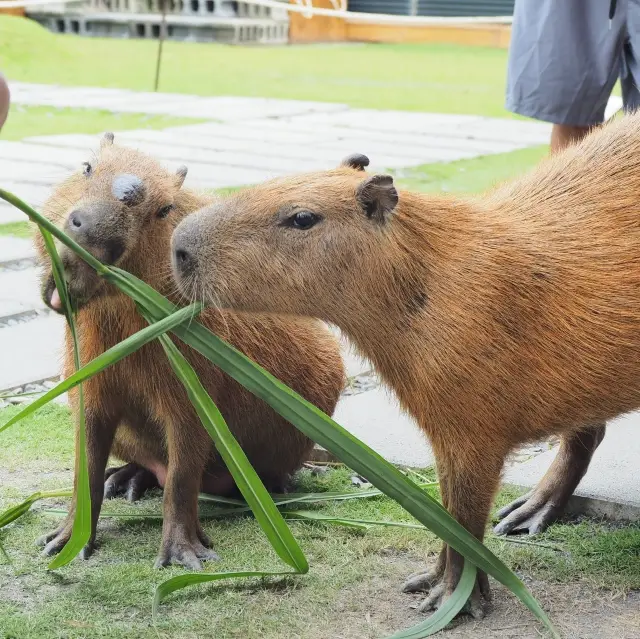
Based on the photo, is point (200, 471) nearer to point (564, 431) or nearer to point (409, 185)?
point (564, 431)

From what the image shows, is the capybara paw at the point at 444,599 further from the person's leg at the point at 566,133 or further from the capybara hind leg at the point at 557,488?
the person's leg at the point at 566,133

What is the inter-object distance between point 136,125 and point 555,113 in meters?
6.68

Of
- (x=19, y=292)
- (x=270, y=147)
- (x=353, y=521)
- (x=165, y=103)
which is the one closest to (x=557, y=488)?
(x=353, y=521)

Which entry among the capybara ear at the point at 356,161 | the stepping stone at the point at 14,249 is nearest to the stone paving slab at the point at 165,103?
the stepping stone at the point at 14,249

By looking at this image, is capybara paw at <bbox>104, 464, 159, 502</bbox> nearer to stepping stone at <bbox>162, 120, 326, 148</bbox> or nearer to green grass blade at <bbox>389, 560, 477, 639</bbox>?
green grass blade at <bbox>389, 560, 477, 639</bbox>

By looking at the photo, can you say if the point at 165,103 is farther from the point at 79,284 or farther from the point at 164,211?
the point at 79,284

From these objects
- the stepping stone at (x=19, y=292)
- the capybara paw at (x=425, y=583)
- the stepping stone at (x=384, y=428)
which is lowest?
the stepping stone at (x=19, y=292)

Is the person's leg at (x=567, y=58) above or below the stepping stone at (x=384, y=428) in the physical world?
above

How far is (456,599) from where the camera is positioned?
280 centimetres

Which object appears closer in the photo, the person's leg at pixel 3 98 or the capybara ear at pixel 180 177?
the person's leg at pixel 3 98

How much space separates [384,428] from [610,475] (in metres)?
0.81

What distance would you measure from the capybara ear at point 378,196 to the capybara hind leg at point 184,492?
0.86 m

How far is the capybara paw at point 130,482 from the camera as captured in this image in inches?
146

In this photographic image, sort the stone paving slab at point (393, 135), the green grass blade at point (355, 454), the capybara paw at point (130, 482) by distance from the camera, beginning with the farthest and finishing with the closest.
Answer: the stone paving slab at point (393, 135), the capybara paw at point (130, 482), the green grass blade at point (355, 454)
